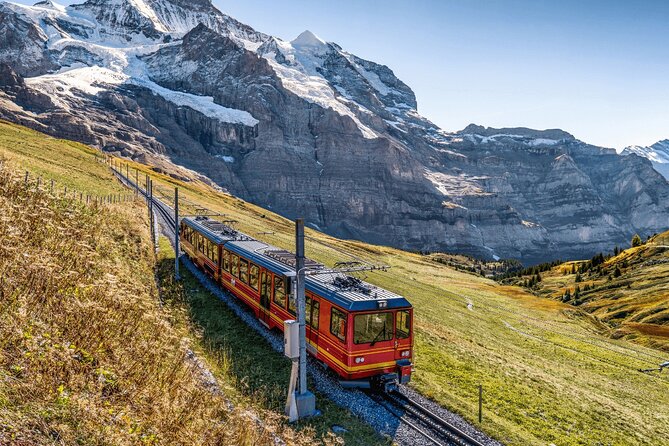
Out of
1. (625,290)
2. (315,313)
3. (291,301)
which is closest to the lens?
(315,313)

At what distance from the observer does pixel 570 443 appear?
52.4 ft

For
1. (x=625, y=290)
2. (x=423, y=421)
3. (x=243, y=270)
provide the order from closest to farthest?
(x=423, y=421) → (x=243, y=270) → (x=625, y=290)

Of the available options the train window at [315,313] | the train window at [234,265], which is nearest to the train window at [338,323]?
the train window at [315,313]

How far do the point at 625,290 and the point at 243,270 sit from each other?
73.1m

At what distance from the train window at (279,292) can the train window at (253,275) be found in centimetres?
210

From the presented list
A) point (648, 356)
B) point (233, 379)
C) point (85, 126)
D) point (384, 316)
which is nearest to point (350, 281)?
point (384, 316)

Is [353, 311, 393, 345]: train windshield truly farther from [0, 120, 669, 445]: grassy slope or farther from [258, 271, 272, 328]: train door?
[258, 271, 272, 328]: train door

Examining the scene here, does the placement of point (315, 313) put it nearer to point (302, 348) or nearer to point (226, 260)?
point (302, 348)

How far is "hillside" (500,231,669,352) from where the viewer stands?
5172 centimetres

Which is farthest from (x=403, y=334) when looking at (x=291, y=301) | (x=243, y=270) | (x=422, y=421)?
(x=243, y=270)

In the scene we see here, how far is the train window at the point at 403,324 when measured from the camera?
16359 mm

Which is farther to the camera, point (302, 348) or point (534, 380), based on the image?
point (534, 380)

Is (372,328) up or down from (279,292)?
down

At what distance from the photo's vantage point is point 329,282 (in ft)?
57.7
